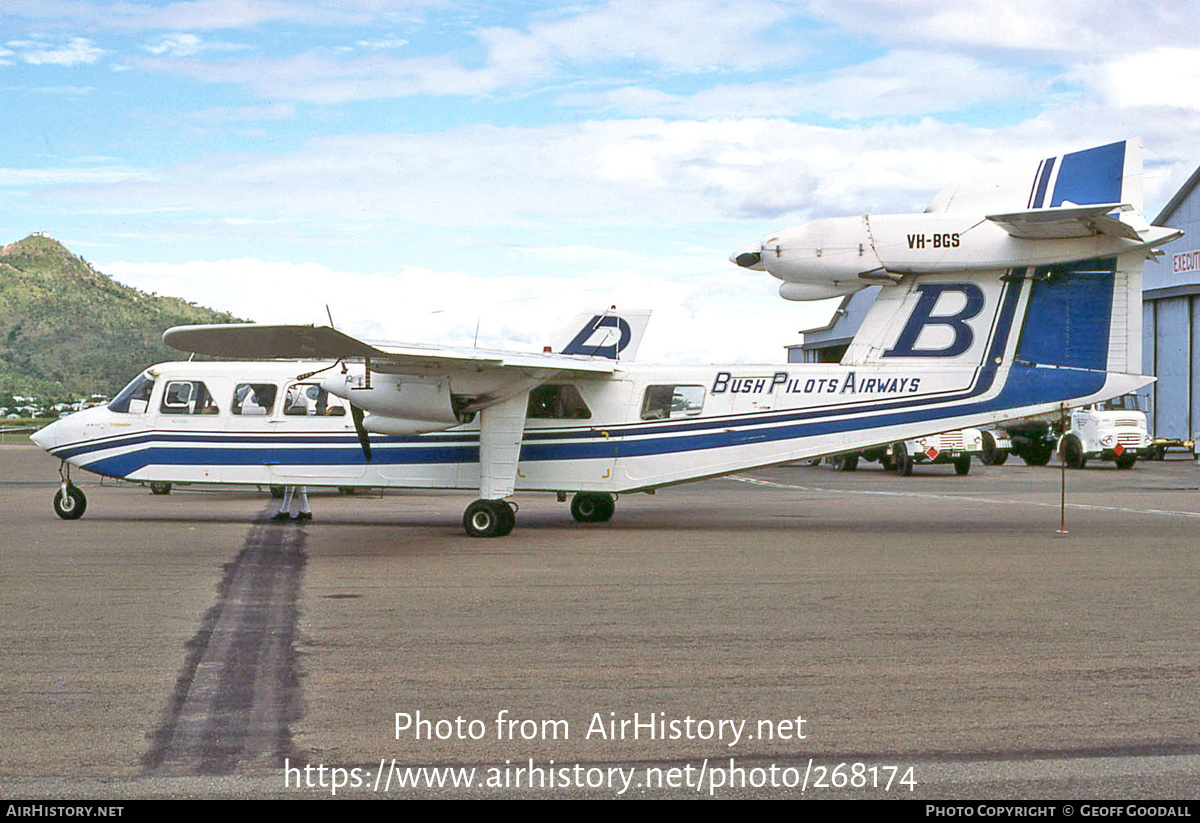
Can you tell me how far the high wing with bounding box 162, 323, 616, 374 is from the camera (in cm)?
1311

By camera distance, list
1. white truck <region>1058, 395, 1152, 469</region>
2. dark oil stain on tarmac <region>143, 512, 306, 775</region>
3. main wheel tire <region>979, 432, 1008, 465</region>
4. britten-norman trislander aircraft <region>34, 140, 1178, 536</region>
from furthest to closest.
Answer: main wheel tire <region>979, 432, 1008, 465</region> → white truck <region>1058, 395, 1152, 469</region> → britten-norman trislander aircraft <region>34, 140, 1178, 536</region> → dark oil stain on tarmac <region>143, 512, 306, 775</region>

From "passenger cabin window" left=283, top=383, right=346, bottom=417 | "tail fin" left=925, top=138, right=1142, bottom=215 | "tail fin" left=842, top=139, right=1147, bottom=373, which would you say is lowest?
"passenger cabin window" left=283, top=383, right=346, bottom=417

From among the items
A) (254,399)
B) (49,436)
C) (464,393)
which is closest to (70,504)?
(49,436)

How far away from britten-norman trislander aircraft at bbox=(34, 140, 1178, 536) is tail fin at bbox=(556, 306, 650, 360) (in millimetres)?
9712

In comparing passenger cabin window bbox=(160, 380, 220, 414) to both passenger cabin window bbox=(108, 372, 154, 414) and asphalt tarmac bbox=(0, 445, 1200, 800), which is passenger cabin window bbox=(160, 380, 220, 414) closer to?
passenger cabin window bbox=(108, 372, 154, 414)

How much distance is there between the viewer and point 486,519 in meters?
16.2

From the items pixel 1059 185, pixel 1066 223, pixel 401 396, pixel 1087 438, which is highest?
pixel 1059 185

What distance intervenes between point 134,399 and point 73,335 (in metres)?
155

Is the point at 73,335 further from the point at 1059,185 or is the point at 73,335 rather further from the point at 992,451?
the point at 1059,185

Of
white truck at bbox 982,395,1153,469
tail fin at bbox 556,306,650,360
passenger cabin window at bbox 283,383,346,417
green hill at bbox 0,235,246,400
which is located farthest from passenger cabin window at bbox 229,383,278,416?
green hill at bbox 0,235,246,400

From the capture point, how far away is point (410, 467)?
1772 cm

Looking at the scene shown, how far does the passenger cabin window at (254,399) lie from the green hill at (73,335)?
98.4 m

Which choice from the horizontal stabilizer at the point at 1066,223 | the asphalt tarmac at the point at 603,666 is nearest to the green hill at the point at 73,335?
the horizontal stabilizer at the point at 1066,223

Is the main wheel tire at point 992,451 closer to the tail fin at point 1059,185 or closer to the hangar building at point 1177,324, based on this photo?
the hangar building at point 1177,324
